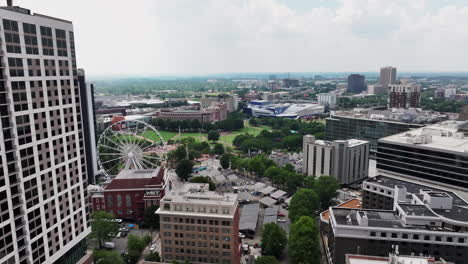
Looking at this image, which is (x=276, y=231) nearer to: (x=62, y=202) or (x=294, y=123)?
(x=62, y=202)

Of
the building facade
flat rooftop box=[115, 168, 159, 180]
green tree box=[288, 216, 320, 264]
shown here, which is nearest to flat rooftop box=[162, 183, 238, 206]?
green tree box=[288, 216, 320, 264]

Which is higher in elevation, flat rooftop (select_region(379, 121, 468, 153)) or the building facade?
flat rooftop (select_region(379, 121, 468, 153))

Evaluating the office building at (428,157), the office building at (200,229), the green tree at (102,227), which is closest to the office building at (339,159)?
the office building at (428,157)

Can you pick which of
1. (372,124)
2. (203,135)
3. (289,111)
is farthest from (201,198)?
(289,111)

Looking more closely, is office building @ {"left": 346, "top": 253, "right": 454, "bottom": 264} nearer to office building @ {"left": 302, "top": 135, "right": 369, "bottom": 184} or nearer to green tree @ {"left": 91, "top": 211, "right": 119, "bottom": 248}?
green tree @ {"left": 91, "top": 211, "right": 119, "bottom": 248}

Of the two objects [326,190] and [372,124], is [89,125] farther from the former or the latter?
[372,124]
